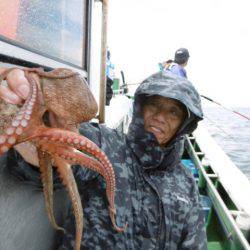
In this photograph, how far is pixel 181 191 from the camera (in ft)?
7.13

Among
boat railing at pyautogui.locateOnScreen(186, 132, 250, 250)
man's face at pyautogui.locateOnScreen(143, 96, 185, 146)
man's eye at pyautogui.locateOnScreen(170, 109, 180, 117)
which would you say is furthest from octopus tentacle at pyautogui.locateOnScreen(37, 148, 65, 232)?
boat railing at pyautogui.locateOnScreen(186, 132, 250, 250)

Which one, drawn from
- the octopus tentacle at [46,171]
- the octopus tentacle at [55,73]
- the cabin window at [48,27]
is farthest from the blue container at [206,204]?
the octopus tentacle at [55,73]

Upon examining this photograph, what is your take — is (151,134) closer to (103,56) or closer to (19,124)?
Result: (103,56)

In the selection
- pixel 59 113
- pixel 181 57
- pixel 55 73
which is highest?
pixel 55 73

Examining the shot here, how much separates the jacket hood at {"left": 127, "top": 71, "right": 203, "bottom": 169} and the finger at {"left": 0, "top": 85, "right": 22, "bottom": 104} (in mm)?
1393

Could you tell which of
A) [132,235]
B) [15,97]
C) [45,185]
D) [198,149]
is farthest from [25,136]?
[198,149]

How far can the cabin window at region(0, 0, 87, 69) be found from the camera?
167cm

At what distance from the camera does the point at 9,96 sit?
2.75 ft

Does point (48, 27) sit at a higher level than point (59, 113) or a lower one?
higher

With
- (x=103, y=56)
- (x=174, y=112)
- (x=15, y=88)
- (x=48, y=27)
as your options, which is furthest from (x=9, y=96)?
(x=103, y=56)

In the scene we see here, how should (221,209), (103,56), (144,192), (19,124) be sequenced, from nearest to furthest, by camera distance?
(19,124)
(144,192)
(103,56)
(221,209)

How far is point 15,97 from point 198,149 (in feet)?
23.7

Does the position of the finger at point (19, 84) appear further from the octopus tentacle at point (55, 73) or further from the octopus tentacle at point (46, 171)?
the octopus tentacle at point (46, 171)

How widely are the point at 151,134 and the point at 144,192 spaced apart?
0.42 metres
